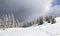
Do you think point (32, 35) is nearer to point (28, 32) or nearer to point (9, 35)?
point (28, 32)

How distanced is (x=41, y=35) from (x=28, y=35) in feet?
4.74

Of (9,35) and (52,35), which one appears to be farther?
(9,35)

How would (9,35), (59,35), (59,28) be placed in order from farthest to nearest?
(59,28), (9,35), (59,35)

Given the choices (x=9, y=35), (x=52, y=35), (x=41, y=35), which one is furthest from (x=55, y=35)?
(x=9, y=35)

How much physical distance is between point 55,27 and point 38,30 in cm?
236

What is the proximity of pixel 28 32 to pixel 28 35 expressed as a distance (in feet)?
3.03

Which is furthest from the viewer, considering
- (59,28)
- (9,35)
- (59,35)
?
(59,28)

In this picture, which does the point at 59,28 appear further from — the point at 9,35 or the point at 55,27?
the point at 9,35

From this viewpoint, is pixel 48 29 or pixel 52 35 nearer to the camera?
pixel 52 35

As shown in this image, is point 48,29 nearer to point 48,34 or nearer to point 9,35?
point 48,34

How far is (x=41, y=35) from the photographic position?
52.7 feet

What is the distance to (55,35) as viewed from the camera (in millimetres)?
15703

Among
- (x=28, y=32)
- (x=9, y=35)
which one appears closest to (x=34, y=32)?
(x=28, y=32)

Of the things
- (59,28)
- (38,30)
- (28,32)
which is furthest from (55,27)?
(28,32)
